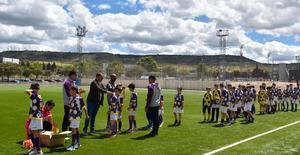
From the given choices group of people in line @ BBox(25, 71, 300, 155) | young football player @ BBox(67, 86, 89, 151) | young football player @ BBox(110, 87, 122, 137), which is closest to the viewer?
group of people in line @ BBox(25, 71, 300, 155)

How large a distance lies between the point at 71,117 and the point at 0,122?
287 inches

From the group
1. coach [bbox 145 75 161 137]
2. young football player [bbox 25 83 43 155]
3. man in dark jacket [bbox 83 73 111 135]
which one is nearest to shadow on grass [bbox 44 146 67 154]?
young football player [bbox 25 83 43 155]

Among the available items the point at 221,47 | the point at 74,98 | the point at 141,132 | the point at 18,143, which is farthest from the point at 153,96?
the point at 221,47

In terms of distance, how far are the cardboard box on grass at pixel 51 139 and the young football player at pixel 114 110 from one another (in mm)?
2151

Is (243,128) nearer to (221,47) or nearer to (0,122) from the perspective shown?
(0,122)

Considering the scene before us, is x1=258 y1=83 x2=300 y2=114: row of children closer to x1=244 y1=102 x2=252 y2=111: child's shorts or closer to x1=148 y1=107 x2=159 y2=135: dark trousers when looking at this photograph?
x1=244 y1=102 x2=252 y2=111: child's shorts

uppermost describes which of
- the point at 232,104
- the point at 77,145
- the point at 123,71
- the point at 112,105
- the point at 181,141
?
the point at 123,71

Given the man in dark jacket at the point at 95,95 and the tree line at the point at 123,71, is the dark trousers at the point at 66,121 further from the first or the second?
the tree line at the point at 123,71

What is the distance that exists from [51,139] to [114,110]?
264 centimetres

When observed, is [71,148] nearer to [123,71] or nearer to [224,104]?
[224,104]

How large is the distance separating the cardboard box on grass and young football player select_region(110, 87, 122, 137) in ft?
7.06

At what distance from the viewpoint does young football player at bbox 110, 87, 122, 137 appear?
1305 cm

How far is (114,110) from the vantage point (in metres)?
13.1

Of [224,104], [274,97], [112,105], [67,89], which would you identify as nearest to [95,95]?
[112,105]
